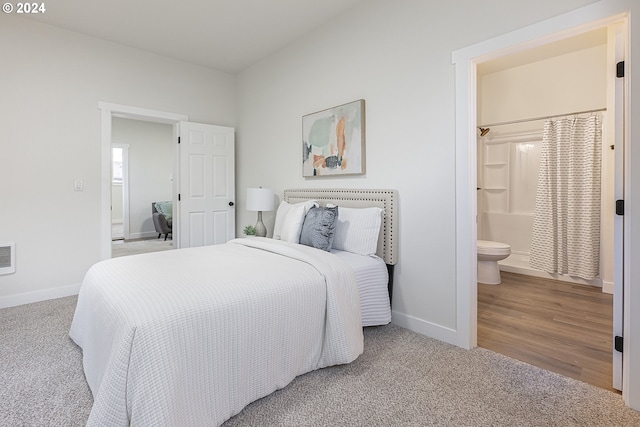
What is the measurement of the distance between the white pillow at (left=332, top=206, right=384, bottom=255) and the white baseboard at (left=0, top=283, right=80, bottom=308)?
2.90 meters

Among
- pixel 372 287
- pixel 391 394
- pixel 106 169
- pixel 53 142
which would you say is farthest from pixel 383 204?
pixel 53 142

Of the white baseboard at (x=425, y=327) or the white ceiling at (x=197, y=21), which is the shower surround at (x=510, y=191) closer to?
the white baseboard at (x=425, y=327)

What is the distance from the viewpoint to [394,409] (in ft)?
5.28

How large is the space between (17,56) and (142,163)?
4294mm

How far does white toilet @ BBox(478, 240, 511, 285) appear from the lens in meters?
3.71

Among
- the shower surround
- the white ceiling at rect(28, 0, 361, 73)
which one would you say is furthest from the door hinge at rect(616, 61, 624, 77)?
the shower surround

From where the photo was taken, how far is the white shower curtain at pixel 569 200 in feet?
11.9

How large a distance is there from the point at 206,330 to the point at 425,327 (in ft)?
5.65

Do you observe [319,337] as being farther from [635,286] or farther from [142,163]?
[142,163]

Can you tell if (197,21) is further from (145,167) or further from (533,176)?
(145,167)

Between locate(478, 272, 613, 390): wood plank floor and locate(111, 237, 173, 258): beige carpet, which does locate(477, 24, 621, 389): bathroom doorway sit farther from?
Result: locate(111, 237, 173, 258): beige carpet

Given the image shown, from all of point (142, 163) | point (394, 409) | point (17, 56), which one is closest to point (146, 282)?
point (394, 409)

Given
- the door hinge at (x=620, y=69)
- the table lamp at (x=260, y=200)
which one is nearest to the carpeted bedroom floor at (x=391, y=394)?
the door hinge at (x=620, y=69)

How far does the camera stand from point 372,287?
Answer: 96.7 inches
